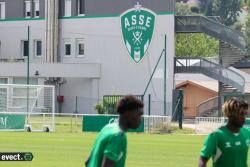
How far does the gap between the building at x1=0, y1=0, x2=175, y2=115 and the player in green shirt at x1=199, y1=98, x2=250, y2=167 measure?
57070 mm

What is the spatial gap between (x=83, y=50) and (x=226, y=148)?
65.9m

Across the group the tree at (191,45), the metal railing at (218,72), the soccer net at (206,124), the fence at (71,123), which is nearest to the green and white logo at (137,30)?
the metal railing at (218,72)

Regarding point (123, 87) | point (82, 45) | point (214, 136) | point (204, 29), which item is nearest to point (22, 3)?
point (82, 45)

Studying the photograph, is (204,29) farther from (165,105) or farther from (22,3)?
(22,3)

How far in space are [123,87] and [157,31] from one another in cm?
569

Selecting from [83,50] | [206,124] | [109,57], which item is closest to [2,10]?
[83,50]

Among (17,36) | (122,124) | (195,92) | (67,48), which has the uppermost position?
(17,36)

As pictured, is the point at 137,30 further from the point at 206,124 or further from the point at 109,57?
the point at 206,124

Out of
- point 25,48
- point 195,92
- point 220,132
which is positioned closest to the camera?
point 220,132

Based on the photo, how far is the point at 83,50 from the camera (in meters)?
76.2

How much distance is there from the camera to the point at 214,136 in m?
10.6

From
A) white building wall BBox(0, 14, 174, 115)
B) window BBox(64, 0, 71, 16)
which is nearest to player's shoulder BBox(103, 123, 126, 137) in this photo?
white building wall BBox(0, 14, 174, 115)

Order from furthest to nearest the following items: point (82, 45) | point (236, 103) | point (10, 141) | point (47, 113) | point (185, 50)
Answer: point (185, 50), point (82, 45), point (47, 113), point (10, 141), point (236, 103)

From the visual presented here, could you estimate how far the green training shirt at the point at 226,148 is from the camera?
34.6ft
